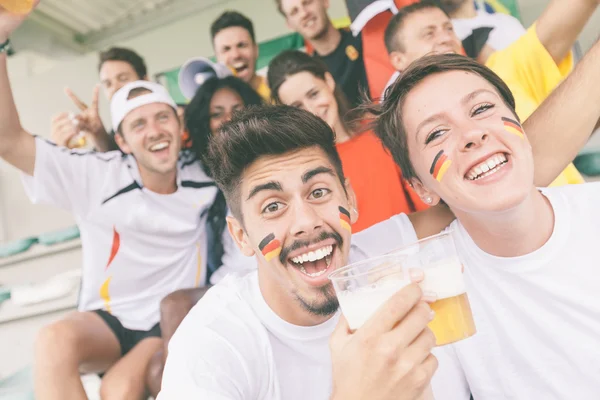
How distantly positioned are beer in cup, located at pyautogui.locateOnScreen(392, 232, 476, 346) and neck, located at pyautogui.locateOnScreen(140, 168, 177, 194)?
180 cm

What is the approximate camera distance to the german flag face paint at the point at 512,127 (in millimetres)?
1134

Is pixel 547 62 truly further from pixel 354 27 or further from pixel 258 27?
pixel 258 27

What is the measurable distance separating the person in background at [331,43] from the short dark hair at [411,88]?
1.04m

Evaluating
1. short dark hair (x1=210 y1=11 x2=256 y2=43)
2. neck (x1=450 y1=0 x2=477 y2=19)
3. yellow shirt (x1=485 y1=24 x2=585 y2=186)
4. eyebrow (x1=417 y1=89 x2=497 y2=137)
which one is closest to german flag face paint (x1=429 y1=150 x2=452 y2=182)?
eyebrow (x1=417 y1=89 x2=497 y2=137)

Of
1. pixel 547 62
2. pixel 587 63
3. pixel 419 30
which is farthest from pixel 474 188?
pixel 419 30

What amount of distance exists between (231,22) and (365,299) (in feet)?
8.21

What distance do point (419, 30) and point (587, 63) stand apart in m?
0.96

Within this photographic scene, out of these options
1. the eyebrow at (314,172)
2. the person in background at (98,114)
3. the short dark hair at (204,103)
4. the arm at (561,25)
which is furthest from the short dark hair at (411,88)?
the person in background at (98,114)

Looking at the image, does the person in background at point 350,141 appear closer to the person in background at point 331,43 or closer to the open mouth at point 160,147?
the person in background at point 331,43

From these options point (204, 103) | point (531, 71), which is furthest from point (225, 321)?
point (531, 71)

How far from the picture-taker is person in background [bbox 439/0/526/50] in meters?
2.25

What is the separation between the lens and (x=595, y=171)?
213cm

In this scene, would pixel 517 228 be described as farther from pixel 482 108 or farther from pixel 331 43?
pixel 331 43

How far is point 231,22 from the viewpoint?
2.83 m
